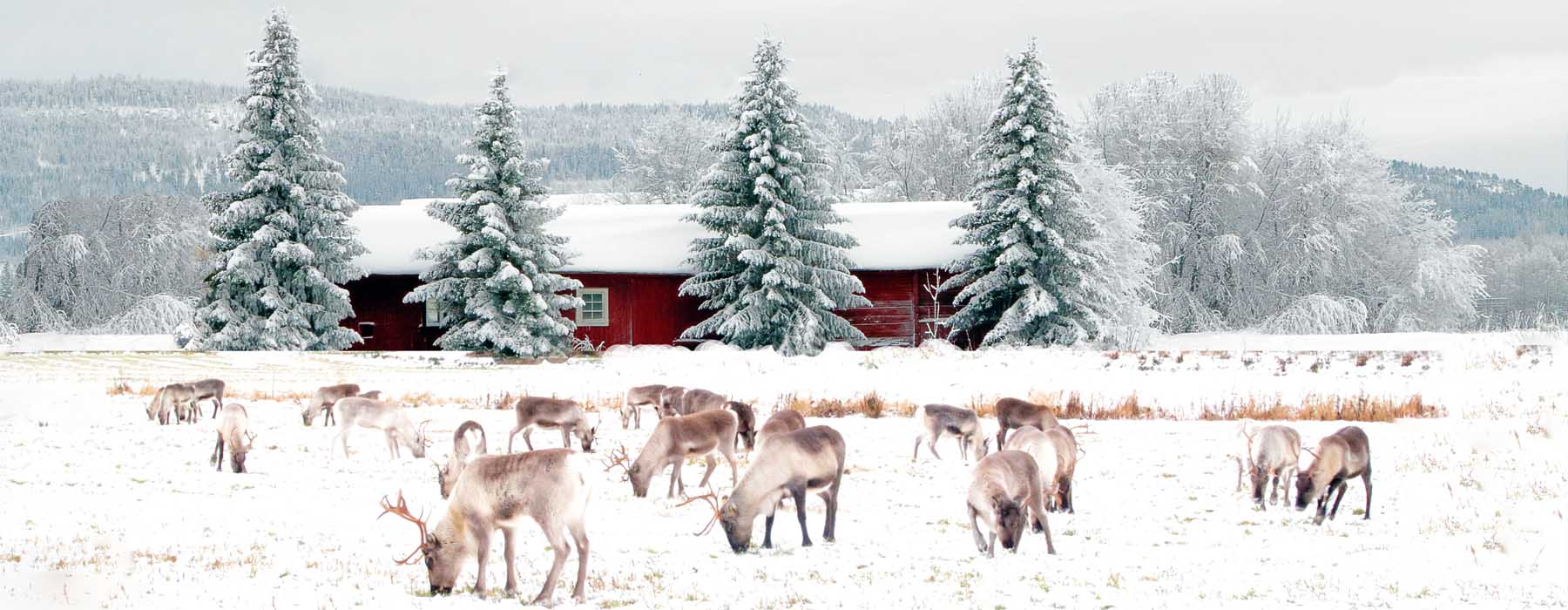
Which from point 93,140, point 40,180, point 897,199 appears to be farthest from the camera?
point 93,140

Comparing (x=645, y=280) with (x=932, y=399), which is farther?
(x=645, y=280)

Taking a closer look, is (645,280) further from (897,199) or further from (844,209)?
(897,199)

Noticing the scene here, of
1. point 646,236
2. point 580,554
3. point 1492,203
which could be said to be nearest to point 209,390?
point 580,554

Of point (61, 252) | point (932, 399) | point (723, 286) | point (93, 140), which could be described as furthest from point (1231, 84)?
point (93, 140)

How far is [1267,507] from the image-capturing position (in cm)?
1282

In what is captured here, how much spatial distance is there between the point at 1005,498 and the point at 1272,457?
4144mm

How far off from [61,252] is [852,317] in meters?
37.5

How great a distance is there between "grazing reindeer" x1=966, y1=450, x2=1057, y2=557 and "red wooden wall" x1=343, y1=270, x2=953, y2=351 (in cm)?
2635

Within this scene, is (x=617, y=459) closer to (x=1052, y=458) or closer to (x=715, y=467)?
(x=715, y=467)

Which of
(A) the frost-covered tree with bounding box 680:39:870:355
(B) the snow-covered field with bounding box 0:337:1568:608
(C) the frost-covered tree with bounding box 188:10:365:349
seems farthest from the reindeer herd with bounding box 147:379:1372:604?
(C) the frost-covered tree with bounding box 188:10:365:349

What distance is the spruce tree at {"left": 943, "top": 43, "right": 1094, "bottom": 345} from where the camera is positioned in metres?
34.4

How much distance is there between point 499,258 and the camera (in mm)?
33188

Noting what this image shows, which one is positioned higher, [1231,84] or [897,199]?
[1231,84]

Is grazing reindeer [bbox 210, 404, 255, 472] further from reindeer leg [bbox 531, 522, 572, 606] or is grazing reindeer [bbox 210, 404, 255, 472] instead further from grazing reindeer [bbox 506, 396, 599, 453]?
reindeer leg [bbox 531, 522, 572, 606]
